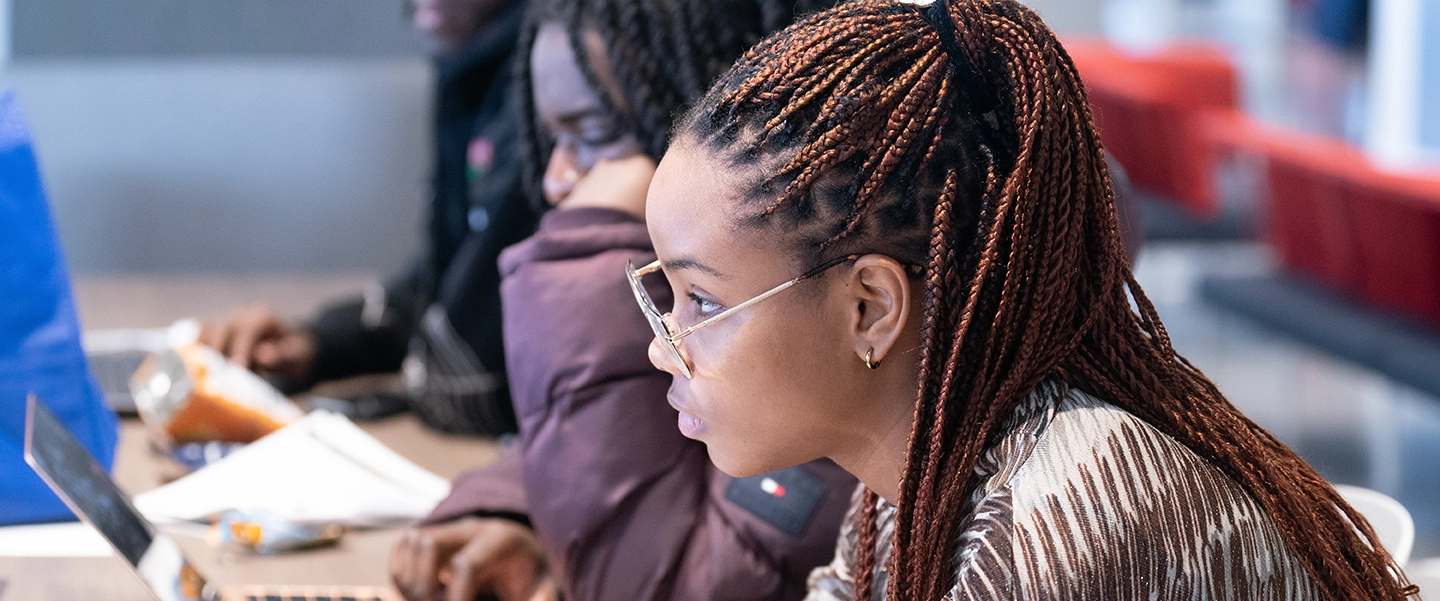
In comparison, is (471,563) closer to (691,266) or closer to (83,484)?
(83,484)

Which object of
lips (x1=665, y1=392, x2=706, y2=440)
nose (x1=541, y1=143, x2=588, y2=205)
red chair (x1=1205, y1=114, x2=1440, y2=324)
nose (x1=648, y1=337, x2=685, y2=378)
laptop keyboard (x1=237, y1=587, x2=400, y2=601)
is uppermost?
nose (x1=648, y1=337, x2=685, y2=378)

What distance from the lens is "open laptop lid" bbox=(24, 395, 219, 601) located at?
0.96m

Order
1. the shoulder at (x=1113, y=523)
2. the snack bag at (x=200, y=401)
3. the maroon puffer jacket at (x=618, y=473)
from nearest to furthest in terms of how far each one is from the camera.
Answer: the shoulder at (x=1113, y=523), the maroon puffer jacket at (x=618, y=473), the snack bag at (x=200, y=401)

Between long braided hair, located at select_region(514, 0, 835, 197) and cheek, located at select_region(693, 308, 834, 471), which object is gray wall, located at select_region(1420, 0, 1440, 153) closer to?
long braided hair, located at select_region(514, 0, 835, 197)

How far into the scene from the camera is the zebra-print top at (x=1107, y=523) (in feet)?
2.32

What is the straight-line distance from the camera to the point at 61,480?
3.14 ft

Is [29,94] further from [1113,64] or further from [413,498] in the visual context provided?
[1113,64]

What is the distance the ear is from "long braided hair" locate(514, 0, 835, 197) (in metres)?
0.46

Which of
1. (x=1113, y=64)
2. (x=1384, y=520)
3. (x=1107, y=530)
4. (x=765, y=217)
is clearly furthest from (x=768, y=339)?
(x=1113, y=64)

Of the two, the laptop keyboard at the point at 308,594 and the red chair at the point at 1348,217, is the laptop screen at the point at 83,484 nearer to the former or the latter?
the laptop keyboard at the point at 308,594

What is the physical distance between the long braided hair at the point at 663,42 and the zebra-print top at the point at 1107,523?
0.56 m

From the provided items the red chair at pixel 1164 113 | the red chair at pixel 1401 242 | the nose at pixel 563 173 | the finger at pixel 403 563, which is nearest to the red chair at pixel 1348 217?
the red chair at pixel 1401 242

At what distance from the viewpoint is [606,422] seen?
44.9 inches

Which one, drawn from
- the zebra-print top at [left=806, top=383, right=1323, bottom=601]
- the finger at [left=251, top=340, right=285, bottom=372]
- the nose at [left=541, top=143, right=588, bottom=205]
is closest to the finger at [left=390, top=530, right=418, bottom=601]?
the nose at [left=541, top=143, right=588, bottom=205]
